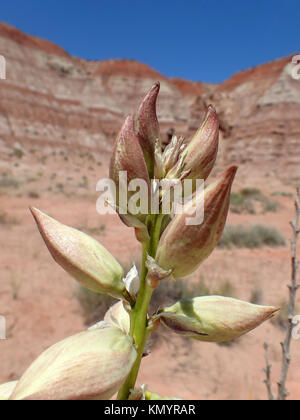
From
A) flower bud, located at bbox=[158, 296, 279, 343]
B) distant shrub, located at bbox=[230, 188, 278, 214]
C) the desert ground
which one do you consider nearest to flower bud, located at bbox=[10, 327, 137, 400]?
flower bud, located at bbox=[158, 296, 279, 343]

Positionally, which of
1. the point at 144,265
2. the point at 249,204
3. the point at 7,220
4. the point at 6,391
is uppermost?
the point at 249,204

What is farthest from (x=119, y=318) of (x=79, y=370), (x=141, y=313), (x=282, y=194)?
(x=282, y=194)

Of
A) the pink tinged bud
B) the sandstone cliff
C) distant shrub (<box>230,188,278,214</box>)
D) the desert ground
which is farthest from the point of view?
the sandstone cliff

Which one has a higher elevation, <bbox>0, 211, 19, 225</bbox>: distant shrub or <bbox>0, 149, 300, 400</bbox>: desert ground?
<bbox>0, 211, 19, 225</bbox>: distant shrub

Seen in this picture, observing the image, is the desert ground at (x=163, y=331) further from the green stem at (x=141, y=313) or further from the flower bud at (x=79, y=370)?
the flower bud at (x=79, y=370)

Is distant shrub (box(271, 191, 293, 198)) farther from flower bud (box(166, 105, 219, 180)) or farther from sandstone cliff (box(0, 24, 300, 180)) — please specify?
flower bud (box(166, 105, 219, 180))

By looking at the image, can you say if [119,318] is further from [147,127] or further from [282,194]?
[282,194]
